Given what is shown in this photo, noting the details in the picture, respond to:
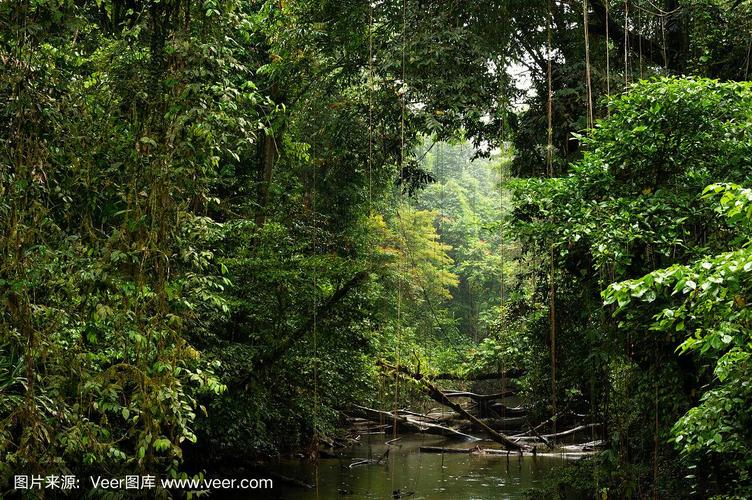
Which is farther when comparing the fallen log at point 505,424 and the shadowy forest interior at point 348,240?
the fallen log at point 505,424

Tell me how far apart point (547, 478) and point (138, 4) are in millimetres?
6967

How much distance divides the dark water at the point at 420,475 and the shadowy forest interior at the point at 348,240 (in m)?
0.09

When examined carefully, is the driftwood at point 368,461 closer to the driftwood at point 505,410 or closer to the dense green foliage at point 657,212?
the driftwood at point 505,410

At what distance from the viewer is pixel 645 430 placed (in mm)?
6695

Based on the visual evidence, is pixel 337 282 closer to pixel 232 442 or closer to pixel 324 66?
pixel 232 442

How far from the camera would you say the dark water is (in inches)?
365

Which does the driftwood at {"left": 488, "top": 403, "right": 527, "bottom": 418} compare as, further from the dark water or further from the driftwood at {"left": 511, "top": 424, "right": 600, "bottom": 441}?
the driftwood at {"left": 511, "top": 424, "right": 600, "bottom": 441}

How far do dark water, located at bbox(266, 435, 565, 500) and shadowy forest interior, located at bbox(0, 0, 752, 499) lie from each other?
0.09 m

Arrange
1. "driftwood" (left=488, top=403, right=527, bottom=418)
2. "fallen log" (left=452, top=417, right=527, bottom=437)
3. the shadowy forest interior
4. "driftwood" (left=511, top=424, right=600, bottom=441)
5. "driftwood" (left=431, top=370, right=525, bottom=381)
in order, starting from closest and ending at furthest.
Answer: the shadowy forest interior → "driftwood" (left=511, top=424, right=600, bottom=441) → "driftwood" (left=431, top=370, right=525, bottom=381) → "fallen log" (left=452, top=417, right=527, bottom=437) → "driftwood" (left=488, top=403, right=527, bottom=418)

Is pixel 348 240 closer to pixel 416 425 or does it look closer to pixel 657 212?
pixel 416 425

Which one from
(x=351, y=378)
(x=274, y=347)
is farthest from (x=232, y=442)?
(x=351, y=378)

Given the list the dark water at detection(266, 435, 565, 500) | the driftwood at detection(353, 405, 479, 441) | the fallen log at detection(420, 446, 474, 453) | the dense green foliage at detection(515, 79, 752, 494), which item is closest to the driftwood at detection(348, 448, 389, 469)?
the dark water at detection(266, 435, 565, 500)

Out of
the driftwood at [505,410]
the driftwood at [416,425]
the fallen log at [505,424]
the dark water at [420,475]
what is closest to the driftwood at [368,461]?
the dark water at [420,475]

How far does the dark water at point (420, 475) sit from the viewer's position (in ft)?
30.4
